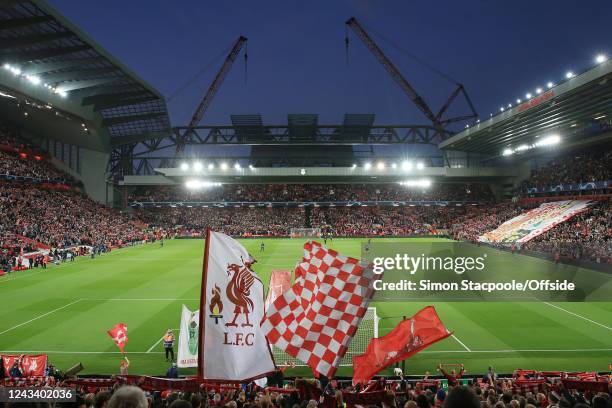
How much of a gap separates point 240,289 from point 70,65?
44575 mm

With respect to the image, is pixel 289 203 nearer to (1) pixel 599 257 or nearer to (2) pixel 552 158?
(2) pixel 552 158

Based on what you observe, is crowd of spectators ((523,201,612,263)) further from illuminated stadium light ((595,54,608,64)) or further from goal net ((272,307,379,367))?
goal net ((272,307,379,367))

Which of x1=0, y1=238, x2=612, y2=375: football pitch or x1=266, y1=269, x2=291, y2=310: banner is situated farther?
x1=0, y1=238, x2=612, y2=375: football pitch

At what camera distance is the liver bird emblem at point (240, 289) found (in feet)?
21.6

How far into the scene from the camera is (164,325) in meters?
19.3

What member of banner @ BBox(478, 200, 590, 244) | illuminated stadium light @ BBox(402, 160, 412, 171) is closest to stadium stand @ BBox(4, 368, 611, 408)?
banner @ BBox(478, 200, 590, 244)

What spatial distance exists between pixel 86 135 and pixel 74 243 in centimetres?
2191

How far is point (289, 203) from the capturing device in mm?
84250

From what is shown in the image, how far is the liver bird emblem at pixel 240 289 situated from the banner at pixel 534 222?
47.1m

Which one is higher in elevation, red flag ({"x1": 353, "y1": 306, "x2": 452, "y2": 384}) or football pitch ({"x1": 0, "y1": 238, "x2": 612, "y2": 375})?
red flag ({"x1": 353, "y1": 306, "x2": 452, "y2": 384})

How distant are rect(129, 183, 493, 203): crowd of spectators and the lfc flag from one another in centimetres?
7846

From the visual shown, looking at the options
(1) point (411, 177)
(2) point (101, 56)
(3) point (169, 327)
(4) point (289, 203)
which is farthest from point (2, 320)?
(1) point (411, 177)

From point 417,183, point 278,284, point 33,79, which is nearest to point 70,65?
point 33,79

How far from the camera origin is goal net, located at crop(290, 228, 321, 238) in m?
72.6
